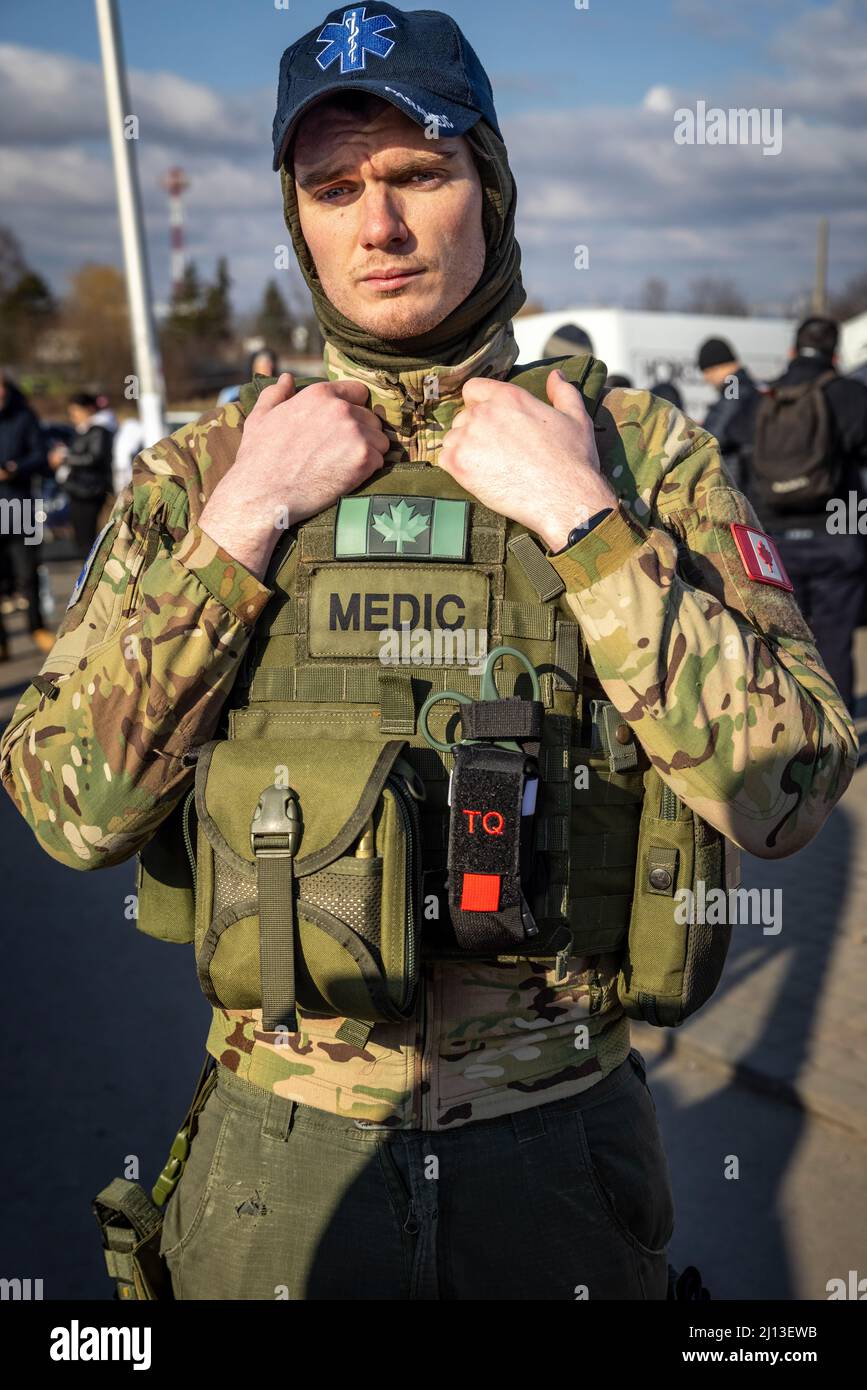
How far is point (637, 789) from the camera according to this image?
178 cm

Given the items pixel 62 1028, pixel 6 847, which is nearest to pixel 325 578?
pixel 62 1028

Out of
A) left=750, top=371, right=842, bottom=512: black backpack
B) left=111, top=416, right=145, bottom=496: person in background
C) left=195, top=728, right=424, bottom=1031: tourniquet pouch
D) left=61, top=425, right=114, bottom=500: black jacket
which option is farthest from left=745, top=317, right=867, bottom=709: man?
left=111, top=416, right=145, bottom=496: person in background

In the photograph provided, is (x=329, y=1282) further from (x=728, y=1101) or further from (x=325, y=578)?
(x=728, y=1101)

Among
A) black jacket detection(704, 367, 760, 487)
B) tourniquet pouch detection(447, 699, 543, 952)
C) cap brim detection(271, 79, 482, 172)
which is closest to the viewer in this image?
tourniquet pouch detection(447, 699, 543, 952)

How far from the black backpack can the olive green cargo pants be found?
18.4ft

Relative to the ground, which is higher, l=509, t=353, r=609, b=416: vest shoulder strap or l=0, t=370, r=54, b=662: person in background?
l=0, t=370, r=54, b=662: person in background

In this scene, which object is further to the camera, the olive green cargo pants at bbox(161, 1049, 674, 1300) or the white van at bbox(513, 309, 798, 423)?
the white van at bbox(513, 309, 798, 423)

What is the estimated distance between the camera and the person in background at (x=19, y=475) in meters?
Answer: 9.76

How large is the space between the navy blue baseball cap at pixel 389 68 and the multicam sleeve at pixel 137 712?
2.02 feet

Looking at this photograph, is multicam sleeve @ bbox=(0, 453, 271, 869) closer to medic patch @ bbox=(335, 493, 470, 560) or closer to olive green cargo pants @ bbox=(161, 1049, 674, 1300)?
medic patch @ bbox=(335, 493, 470, 560)

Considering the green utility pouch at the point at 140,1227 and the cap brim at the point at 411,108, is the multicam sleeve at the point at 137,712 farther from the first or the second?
the cap brim at the point at 411,108

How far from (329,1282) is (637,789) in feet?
2.54

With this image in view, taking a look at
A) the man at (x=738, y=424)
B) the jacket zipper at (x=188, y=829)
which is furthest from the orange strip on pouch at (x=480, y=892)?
the man at (x=738, y=424)

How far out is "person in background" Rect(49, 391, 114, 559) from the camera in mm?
11219
